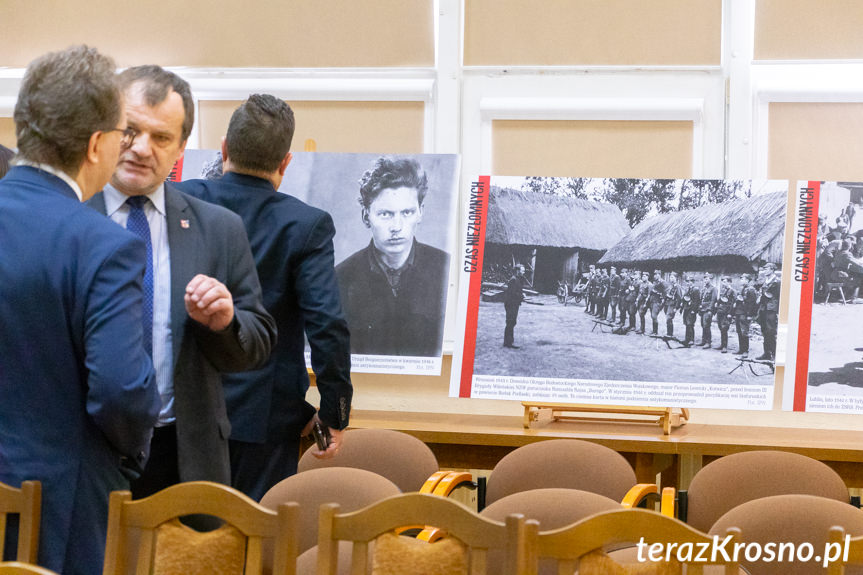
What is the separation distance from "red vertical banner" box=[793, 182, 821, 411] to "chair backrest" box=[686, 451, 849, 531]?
3.11ft

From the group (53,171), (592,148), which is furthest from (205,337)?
(592,148)

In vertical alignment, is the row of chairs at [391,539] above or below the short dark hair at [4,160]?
below

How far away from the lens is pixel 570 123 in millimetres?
4633

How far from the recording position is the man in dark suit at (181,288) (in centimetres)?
203

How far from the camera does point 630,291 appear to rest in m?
4.10

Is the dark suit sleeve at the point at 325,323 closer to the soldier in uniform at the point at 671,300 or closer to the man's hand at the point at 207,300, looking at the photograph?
the man's hand at the point at 207,300

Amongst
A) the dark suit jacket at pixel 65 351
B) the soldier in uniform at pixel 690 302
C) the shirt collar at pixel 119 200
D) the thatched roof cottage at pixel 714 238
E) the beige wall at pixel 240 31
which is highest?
the beige wall at pixel 240 31

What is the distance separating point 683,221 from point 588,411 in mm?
928

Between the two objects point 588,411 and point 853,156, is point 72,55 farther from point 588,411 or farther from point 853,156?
point 853,156

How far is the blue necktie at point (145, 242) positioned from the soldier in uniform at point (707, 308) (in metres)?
2.61

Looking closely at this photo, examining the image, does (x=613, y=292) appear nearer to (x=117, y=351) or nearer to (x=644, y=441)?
(x=644, y=441)

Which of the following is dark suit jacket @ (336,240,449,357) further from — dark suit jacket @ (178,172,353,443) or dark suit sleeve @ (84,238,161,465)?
dark suit sleeve @ (84,238,161,465)

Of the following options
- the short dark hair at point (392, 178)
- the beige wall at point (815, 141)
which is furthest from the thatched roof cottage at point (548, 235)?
the beige wall at point (815, 141)

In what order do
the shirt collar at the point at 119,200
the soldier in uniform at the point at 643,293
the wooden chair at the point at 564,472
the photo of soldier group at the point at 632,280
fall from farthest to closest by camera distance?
the soldier in uniform at the point at 643,293, the photo of soldier group at the point at 632,280, the wooden chair at the point at 564,472, the shirt collar at the point at 119,200
